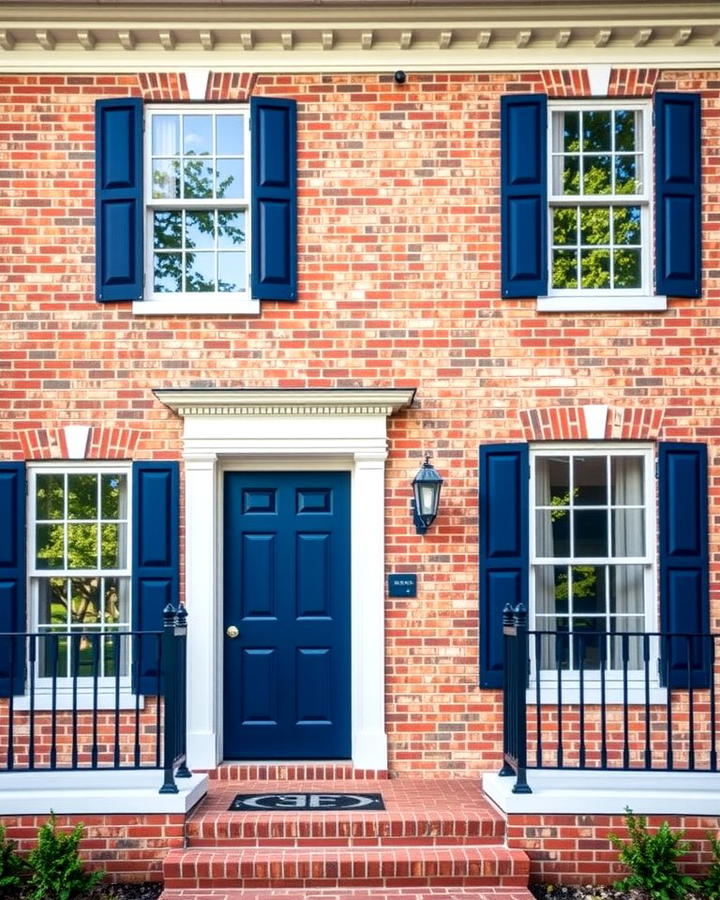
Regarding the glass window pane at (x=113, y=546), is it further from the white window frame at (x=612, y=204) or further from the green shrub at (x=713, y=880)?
the green shrub at (x=713, y=880)

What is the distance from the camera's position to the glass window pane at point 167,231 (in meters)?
7.62

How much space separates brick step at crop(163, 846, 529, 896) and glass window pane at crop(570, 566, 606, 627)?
2.13 meters

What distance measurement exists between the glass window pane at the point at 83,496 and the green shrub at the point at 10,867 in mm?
2413

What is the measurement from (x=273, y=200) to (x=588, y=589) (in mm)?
3934

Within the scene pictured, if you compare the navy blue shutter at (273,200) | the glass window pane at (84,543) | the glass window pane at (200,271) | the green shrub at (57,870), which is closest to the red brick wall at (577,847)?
the green shrub at (57,870)

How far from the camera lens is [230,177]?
7.62m

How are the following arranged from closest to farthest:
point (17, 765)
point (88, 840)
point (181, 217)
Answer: point (88, 840) < point (17, 765) < point (181, 217)

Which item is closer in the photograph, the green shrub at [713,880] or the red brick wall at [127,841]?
the green shrub at [713,880]

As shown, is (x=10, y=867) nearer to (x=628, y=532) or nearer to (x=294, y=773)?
(x=294, y=773)

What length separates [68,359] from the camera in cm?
746

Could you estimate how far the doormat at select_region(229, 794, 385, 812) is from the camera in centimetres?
645

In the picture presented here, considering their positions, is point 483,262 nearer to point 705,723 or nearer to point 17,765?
point 705,723

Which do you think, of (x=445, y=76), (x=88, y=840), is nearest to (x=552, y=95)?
(x=445, y=76)

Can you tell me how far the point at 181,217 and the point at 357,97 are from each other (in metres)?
1.69
